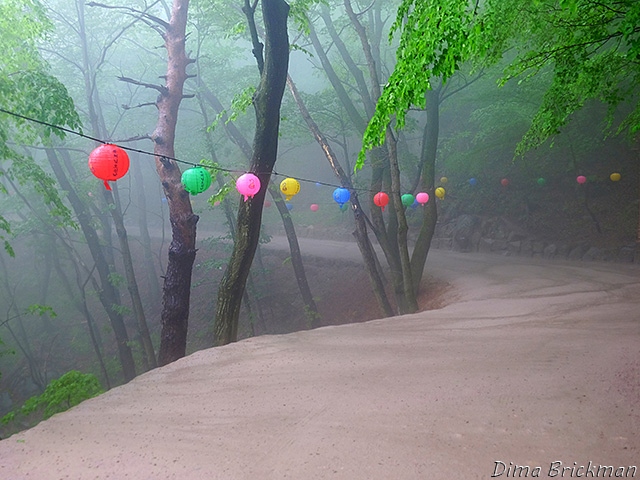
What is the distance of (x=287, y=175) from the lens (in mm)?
14234

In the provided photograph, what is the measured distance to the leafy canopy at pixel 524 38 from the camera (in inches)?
108

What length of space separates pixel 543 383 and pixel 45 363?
18959mm

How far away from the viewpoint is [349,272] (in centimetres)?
1595

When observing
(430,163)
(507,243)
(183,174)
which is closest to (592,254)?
(507,243)

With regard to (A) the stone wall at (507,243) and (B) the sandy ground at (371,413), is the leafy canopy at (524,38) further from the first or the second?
(A) the stone wall at (507,243)

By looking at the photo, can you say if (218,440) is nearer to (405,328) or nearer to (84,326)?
(405,328)

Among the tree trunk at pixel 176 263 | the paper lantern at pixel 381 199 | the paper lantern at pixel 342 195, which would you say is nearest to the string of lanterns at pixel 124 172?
the tree trunk at pixel 176 263

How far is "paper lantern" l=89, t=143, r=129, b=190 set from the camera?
478cm

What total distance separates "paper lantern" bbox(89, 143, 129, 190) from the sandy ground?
7.96 ft

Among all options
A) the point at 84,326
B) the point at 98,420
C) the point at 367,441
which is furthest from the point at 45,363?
the point at 367,441

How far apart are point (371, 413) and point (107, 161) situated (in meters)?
4.06

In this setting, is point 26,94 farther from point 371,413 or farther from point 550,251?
point 550,251

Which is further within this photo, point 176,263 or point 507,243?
point 507,243

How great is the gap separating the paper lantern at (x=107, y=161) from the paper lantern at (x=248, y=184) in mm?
1490
